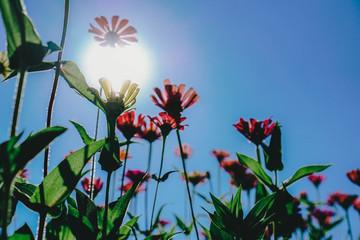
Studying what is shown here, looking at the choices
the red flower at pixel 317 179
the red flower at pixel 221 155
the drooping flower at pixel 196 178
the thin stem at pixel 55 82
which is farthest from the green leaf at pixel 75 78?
the red flower at pixel 317 179

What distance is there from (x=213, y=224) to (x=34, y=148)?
25.7 inches

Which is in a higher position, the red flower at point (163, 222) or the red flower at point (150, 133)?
the red flower at point (150, 133)

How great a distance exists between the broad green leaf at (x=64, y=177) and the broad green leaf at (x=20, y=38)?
0.63 ft

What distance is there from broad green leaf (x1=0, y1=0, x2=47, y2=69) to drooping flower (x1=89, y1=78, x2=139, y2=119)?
0.19 meters

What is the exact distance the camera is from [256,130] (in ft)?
3.89

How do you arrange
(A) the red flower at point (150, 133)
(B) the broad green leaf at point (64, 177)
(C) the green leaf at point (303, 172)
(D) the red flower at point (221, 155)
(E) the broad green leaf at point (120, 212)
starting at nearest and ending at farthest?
(B) the broad green leaf at point (64, 177) → (E) the broad green leaf at point (120, 212) → (C) the green leaf at point (303, 172) → (A) the red flower at point (150, 133) → (D) the red flower at point (221, 155)

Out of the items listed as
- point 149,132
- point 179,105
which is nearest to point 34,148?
point 179,105

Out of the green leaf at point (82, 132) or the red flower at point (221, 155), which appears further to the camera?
the red flower at point (221, 155)

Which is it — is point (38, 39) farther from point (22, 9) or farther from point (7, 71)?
point (7, 71)

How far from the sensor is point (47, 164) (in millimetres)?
697

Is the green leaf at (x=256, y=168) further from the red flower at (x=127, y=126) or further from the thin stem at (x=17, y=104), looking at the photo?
the thin stem at (x=17, y=104)

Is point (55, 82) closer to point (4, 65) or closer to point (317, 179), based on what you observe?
point (4, 65)

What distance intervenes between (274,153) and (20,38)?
83 centimetres

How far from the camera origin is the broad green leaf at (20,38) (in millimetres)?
472
